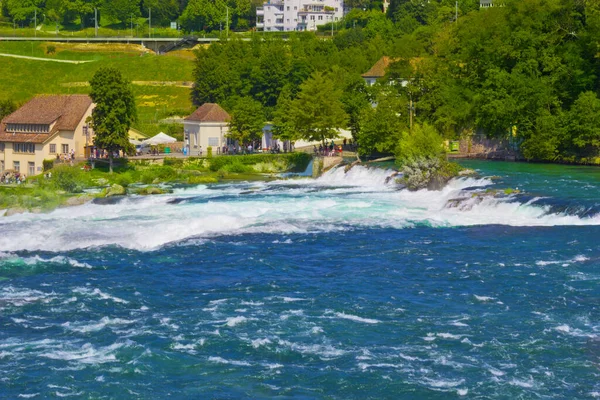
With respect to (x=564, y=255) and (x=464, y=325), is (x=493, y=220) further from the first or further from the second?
(x=464, y=325)

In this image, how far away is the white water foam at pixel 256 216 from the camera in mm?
50969

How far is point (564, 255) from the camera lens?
44.7 m

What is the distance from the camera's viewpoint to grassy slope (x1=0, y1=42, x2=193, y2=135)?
134250 millimetres

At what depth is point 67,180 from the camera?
7062 cm

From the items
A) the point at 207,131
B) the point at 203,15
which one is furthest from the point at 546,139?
the point at 203,15

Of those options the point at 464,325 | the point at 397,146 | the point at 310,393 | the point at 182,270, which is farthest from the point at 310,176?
the point at 310,393

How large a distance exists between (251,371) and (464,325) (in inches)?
341

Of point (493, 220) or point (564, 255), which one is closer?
point (564, 255)

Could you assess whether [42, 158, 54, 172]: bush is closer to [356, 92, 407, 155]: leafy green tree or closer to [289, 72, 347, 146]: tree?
[289, 72, 347, 146]: tree

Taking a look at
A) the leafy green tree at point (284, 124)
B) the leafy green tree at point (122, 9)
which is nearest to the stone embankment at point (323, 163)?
the leafy green tree at point (284, 124)

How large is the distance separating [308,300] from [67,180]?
121ft

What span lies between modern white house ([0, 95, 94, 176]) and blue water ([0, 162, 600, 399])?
28.3 m

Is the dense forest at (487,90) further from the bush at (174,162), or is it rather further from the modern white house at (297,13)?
the modern white house at (297,13)

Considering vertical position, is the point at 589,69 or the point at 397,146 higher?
the point at 589,69
